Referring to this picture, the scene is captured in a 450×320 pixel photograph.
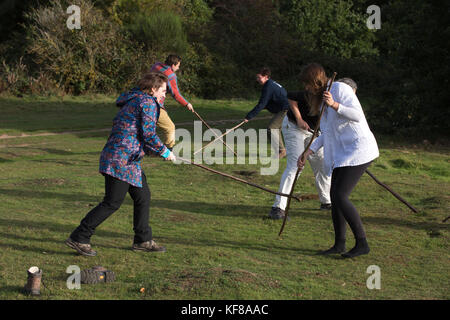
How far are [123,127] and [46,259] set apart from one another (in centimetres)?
157

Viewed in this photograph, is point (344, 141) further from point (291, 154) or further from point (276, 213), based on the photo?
point (276, 213)

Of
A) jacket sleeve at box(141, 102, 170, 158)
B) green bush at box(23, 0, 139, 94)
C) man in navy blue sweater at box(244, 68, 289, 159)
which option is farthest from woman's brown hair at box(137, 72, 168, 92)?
green bush at box(23, 0, 139, 94)

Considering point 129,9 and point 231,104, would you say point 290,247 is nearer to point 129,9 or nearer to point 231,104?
point 231,104

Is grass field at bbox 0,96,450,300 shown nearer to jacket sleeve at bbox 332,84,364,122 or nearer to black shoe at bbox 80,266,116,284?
black shoe at bbox 80,266,116,284

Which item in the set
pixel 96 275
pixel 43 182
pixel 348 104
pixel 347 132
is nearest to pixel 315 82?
pixel 348 104

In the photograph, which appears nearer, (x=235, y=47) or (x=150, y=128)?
(x=150, y=128)

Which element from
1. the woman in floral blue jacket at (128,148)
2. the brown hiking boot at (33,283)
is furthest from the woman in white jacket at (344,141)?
the brown hiking boot at (33,283)

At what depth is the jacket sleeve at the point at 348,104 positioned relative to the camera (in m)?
6.71

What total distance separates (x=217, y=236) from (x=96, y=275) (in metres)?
2.31

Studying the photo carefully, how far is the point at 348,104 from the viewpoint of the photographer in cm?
679

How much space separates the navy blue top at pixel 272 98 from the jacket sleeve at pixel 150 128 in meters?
4.67

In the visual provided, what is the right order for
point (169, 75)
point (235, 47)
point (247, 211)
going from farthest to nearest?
point (235, 47) → point (169, 75) → point (247, 211)

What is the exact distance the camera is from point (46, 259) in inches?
265

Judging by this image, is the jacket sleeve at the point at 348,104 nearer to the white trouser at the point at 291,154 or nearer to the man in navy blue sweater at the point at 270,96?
the white trouser at the point at 291,154
